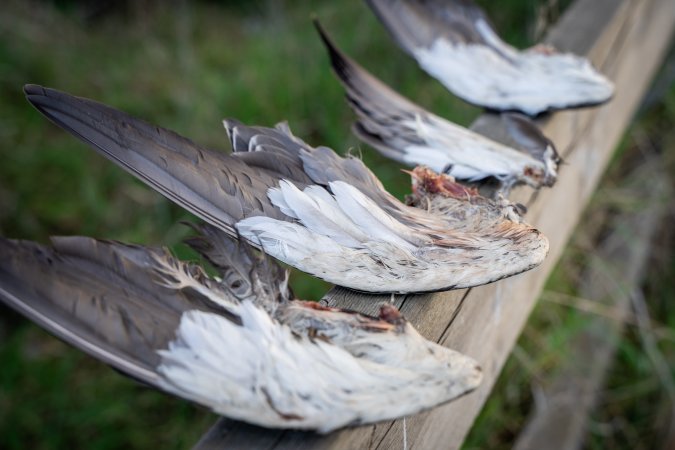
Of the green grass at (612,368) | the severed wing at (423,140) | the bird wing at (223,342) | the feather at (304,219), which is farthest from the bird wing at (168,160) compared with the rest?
the green grass at (612,368)

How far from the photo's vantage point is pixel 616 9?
2004mm

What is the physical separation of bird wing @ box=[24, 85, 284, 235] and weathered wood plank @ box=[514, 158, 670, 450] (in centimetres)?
120

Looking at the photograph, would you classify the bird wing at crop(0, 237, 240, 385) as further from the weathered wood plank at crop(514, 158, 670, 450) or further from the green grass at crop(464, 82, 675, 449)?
the weathered wood plank at crop(514, 158, 670, 450)

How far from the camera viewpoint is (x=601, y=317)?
218 centimetres

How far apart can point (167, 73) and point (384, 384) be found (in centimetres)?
322

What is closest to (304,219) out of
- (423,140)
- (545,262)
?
(423,140)

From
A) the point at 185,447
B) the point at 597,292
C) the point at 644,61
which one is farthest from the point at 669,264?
the point at 185,447

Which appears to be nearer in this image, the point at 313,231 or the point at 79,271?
the point at 79,271

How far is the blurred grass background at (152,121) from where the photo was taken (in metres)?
2.17

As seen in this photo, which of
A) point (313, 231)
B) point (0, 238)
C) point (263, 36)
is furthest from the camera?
point (263, 36)

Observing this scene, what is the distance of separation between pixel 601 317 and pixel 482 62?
0.92 meters

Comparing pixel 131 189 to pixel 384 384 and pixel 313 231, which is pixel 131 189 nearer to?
pixel 313 231

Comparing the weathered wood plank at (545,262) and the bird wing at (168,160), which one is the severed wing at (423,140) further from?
the bird wing at (168,160)

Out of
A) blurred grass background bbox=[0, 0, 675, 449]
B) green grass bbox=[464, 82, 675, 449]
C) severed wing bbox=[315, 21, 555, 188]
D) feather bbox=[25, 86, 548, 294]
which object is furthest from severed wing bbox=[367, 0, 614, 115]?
green grass bbox=[464, 82, 675, 449]
